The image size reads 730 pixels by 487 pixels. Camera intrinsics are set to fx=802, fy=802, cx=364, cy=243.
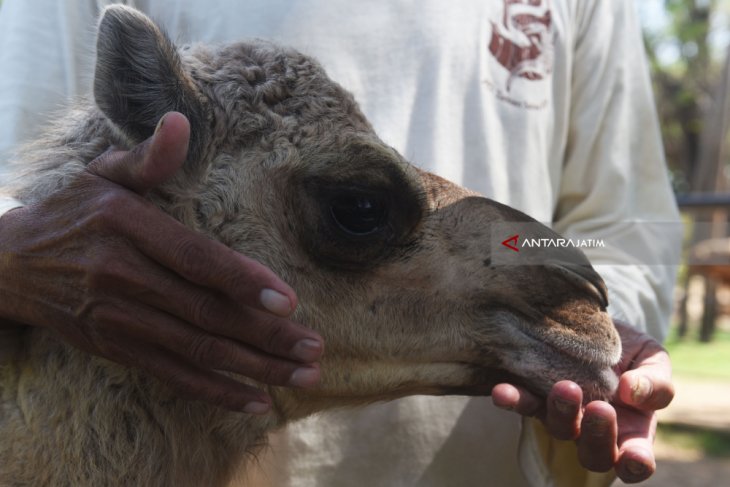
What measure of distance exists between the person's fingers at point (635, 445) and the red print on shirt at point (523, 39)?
1613 millimetres

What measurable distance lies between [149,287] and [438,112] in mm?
1836

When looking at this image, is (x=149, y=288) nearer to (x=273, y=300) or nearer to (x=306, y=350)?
(x=273, y=300)

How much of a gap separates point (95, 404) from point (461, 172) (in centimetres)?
190

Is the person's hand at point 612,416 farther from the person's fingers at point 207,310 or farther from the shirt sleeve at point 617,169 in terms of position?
the shirt sleeve at point 617,169

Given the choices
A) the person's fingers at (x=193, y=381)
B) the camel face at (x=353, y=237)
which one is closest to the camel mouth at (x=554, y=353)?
the camel face at (x=353, y=237)

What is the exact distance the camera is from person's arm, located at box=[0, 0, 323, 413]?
214cm

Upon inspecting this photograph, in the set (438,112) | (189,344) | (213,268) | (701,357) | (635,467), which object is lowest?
(701,357)

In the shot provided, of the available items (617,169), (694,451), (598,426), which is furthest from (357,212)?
(694,451)

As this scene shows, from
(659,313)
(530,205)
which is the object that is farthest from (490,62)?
(659,313)

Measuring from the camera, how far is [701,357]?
17578mm

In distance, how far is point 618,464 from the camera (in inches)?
105

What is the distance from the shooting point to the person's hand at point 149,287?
2.14m

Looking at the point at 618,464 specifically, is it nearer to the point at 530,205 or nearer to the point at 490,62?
the point at 530,205

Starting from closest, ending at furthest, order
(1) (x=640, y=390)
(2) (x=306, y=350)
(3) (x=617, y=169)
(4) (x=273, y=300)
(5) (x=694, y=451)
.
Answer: (4) (x=273, y=300), (2) (x=306, y=350), (1) (x=640, y=390), (3) (x=617, y=169), (5) (x=694, y=451)
